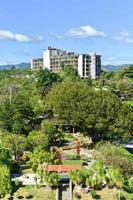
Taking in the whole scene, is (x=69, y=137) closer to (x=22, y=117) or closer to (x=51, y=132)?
(x=51, y=132)

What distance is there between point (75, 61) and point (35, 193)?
120469 millimetres

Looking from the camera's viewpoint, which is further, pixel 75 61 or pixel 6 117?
pixel 75 61

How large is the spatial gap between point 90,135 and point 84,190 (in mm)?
16520

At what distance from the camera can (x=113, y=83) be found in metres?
101

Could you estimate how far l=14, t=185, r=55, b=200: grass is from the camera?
39219 mm

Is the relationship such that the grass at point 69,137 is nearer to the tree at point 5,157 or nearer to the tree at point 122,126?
the tree at point 122,126

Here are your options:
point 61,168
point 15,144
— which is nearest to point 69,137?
point 15,144

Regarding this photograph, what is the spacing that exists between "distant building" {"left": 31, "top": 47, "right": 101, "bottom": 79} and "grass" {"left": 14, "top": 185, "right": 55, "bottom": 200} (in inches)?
4472

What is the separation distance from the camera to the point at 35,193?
39.6 metres

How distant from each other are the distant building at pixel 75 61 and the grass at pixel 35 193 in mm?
113582

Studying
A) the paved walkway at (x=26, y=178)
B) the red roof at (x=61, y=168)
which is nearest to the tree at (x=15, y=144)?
the paved walkway at (x=26, y=178)

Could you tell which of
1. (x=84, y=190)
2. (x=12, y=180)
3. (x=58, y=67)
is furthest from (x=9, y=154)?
(x=58, y=67)

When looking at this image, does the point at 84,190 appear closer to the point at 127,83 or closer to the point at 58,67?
the point at 127,83

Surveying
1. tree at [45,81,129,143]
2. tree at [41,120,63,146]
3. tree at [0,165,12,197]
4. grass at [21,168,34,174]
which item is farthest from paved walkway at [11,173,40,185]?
tree at [45,81,129,143]
